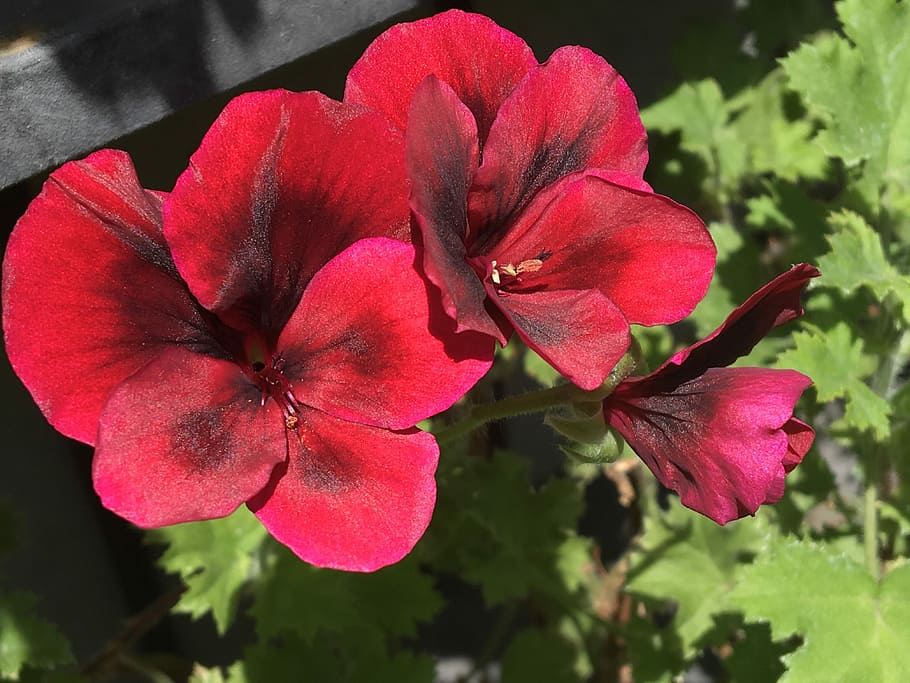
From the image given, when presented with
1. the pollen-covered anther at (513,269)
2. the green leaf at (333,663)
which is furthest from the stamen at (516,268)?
the green leaf at (333,663)

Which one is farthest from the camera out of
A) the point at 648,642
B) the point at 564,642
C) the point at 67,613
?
the point at 564,642

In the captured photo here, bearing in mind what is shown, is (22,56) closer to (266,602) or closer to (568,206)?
(568,206)

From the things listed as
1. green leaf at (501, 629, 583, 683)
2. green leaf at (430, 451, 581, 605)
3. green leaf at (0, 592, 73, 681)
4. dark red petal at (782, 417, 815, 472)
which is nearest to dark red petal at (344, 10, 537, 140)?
dark red petal at (782, 417, 815, 472)

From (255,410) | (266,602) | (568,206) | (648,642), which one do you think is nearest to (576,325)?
(568,206)

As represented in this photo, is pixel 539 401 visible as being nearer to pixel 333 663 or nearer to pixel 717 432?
pixel 717 432

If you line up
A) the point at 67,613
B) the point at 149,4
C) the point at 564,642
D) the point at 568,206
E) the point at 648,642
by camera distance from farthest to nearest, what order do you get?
the point at 564,642 < the point at 67,613 < the point at 648,642 < the point at 149,4 < the point at 568,206

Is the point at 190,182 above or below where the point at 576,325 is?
above
